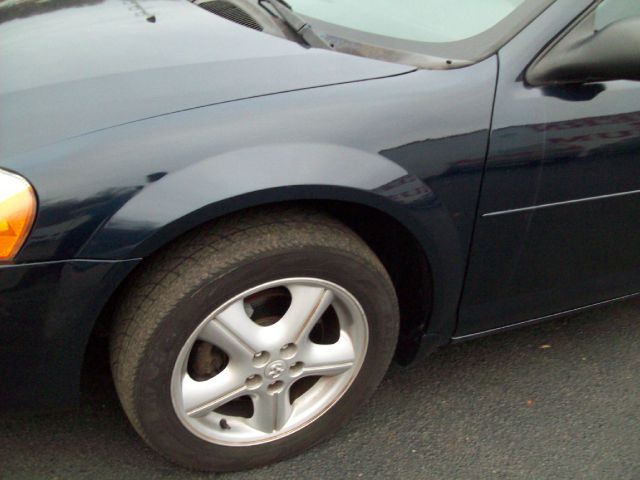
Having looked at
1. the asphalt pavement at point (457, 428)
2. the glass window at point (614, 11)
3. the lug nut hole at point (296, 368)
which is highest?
the glass window at point (614, 11)

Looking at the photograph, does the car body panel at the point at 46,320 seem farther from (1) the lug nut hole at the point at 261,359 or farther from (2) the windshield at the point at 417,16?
(2) the windshield at the point at 417,16

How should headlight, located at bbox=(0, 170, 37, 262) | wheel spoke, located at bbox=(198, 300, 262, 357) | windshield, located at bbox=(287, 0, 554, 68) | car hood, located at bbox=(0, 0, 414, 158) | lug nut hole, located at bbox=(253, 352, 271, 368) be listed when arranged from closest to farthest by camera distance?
headlight, located at bbox=(0, 170, 37, 262)
car hood, located at bbox=(0, 0, 414, 158)
wheel spoke, located at bbox=(198, 300, 262, 357)
lug nut hole, located at bbox=(253, 352, 271, 368)
windshield, located at bbox=(287, 0, 554, 68)

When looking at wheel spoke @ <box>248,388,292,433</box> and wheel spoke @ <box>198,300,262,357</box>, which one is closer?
wheel spoke @ <box>198,300,262,357</box>

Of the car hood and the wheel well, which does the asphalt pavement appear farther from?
the car hood

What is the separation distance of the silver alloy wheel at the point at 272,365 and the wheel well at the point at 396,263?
0.67ft

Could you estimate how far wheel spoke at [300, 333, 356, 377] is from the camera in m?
1.89

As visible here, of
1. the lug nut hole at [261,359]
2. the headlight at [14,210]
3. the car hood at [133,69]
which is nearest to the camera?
the headlight at [14,210]

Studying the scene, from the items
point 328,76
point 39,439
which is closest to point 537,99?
point 328,76

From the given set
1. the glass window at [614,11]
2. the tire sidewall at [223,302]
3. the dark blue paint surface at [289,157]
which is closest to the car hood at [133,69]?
the dark blue paint surface at [289,157]

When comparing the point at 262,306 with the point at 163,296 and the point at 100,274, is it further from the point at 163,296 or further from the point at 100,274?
the point at 100,274

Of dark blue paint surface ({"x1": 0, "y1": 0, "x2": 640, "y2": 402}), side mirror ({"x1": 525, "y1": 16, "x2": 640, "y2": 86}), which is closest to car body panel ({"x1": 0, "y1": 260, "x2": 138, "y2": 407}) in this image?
dark blue paint surface ({"x1": 0, "y1": 0, "x2": 640, "y2": 402})

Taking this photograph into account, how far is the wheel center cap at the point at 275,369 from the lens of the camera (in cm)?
183

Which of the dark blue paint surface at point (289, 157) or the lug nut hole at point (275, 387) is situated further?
the lug nut hole at point (275, 387)

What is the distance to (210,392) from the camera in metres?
1.81
